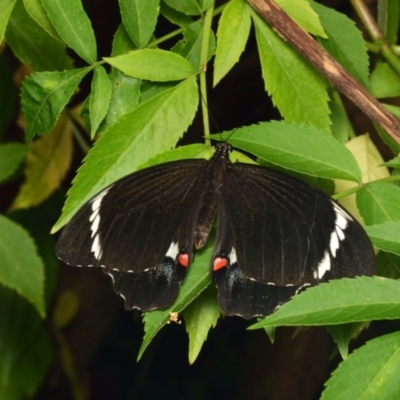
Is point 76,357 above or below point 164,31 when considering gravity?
below

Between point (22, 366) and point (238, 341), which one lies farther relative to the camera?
point (238, 341)

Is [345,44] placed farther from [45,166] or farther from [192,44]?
[45,166]

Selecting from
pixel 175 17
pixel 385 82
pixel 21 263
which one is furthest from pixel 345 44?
pixel 21 263

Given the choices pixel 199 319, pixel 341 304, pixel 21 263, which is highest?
pixel 341 304

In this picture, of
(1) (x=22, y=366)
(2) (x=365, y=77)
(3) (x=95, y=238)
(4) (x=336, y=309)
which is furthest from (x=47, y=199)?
(4) (x=336, y=309)

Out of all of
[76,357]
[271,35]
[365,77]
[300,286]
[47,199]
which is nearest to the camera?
[300,286]

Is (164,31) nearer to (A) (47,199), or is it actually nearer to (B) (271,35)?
(A) (47,199)
